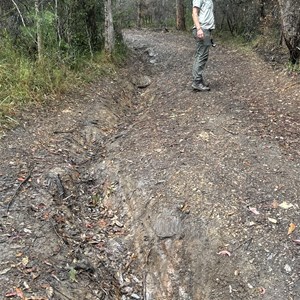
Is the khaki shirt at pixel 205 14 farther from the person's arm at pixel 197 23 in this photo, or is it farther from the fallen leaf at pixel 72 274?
the fallen leaf at pixel 72 274

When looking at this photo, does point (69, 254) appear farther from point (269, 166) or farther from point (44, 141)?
point (269, 166)

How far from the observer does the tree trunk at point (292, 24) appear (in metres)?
8.07

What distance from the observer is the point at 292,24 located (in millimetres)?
8125

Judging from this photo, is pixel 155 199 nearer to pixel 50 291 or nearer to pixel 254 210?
pixel 254 210

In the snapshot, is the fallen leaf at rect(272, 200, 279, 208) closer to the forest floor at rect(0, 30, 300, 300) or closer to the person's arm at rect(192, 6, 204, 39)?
the forest floor at rect(0, 30, 300, 300)

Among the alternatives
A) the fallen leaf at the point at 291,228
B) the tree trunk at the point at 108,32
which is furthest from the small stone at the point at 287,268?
the tree trunk at the point at 108,32

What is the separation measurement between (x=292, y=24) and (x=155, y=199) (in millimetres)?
5406

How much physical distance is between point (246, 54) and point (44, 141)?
7.46 m

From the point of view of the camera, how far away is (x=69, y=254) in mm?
4070

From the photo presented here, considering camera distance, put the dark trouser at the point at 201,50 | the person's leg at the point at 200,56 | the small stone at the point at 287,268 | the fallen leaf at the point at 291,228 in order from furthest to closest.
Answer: the person's leg at the point at 200,56, the dark trouser at the point at 201,50, the fallen leaf at the point at 291,228, the small stone at the point at 287,268

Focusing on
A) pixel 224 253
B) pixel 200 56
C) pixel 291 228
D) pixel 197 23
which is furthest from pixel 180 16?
pixel 224 253

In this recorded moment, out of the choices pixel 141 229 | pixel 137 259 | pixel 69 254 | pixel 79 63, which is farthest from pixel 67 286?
pixel 79 63

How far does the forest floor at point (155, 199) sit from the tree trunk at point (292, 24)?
1.15 metres

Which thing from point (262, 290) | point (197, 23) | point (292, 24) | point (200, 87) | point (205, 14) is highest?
point (205, 14)
